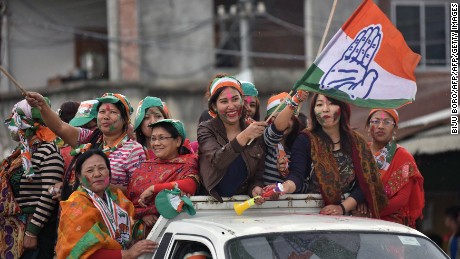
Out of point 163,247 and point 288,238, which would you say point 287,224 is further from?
point 163,247

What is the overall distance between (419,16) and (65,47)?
842 centimetres

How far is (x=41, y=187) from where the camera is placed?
7.44 m

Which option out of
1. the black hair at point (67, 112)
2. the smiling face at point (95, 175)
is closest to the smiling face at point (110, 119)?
the smiling face at point (95, 175)

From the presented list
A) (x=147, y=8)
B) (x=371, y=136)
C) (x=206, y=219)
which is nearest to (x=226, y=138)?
(x=206, y=219)

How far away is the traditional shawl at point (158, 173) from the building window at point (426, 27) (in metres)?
16.7

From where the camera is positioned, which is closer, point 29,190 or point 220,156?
point 220,156

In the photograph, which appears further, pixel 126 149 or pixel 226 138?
pixel 126 149

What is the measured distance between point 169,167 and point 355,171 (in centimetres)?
128

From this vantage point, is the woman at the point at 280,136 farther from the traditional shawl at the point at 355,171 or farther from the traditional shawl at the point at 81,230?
the traditional shawl at the point at 81,230

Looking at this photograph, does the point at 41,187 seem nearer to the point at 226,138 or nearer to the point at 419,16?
the point at 226,138

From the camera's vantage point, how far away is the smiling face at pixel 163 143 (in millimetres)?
6867

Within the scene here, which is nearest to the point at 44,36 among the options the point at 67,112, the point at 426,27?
the point at 426,27

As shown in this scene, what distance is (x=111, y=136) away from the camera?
24.4 ft

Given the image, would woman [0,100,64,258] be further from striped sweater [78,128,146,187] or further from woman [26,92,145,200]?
striped sweater [78,128,146,187]
